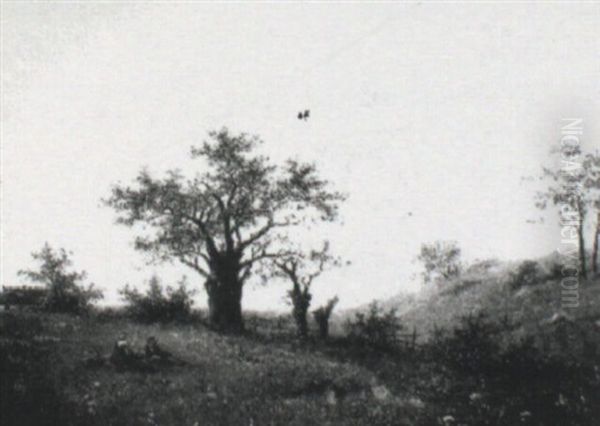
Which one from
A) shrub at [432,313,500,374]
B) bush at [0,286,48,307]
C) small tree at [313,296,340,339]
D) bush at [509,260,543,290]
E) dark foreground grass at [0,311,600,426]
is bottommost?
dark foreground grass at [0,311,600,426]

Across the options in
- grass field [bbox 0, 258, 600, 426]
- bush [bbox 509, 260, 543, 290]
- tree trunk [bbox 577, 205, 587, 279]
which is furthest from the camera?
bush [bbox 509, 260, 543, 290]

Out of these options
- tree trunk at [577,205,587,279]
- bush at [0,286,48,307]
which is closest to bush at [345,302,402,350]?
tree trunk at [577,205,587,279]

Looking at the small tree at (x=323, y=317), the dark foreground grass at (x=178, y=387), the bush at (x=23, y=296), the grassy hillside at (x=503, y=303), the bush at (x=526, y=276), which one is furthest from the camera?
the bush at (x=526, y=276)

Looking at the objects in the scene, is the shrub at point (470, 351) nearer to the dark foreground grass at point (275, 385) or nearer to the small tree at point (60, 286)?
the dark foreground grass at point (275, 385)

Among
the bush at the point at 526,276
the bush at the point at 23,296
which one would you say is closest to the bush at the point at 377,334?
the bush at the point at 23,296

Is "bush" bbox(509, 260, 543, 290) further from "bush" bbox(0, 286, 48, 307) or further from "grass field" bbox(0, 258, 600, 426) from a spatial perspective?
"bush" bbox(0, 286, 48, 307)

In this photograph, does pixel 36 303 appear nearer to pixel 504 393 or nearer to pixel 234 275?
pixel 234 275
